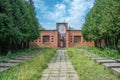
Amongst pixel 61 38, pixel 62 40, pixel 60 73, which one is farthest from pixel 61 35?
pixel 60 73

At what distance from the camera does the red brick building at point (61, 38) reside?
63.5 meters

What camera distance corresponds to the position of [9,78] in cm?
1038

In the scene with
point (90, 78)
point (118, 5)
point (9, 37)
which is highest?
point (118, 5)

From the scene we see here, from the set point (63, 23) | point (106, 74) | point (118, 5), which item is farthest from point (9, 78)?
point (63, 23)

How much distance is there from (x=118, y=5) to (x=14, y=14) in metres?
12.2

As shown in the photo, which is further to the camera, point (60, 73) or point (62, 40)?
point (62, 40)

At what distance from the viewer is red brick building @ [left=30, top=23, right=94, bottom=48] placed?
2499 inches

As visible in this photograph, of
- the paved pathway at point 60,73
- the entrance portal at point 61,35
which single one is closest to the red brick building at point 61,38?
the entrance portal at point 61,35

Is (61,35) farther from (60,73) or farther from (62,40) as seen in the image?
(60,73)

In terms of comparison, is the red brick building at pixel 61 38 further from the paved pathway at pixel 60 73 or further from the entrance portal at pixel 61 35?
the paved pathway at pixel 60 73

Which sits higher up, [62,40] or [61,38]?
[61,38]

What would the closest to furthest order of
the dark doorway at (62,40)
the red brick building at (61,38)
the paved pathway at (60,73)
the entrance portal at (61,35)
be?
the paved pathway at (60,73)
the red brick building at (61,38)
the entrance portal at (61,35)
the dark doorway at (62,40)

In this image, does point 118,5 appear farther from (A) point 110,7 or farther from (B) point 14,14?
(B) point 14,14

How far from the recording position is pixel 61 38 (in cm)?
6462
